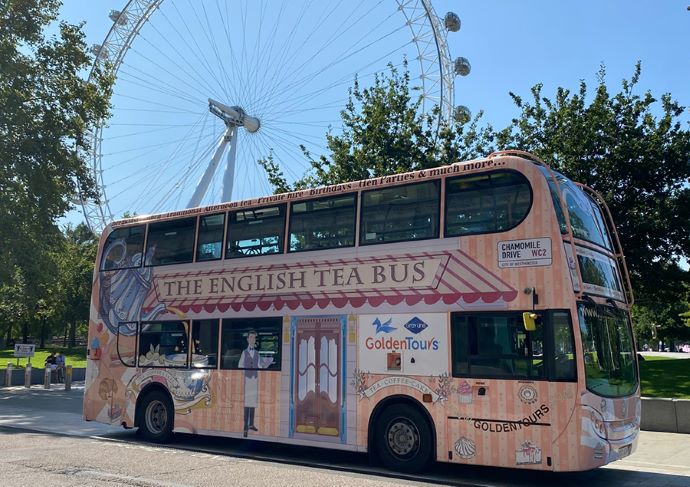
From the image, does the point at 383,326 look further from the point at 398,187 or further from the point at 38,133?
the point at 38,133

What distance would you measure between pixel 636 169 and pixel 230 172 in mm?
13772

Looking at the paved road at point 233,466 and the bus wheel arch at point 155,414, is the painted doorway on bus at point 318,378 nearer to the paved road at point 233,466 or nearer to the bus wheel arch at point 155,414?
the paved road at point 233,466

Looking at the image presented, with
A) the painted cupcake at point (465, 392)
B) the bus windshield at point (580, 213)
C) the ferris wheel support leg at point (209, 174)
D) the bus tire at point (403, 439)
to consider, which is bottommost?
the bus tire at point (403, 439)

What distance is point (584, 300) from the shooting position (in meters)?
8.48

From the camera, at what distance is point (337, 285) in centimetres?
1055

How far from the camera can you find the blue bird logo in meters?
9.91

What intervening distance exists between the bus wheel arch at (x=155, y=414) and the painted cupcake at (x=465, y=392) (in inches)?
237

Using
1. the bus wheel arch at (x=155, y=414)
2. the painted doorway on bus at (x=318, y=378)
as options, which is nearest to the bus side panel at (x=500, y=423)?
the painted doorway on bus at (x=318, y=378)

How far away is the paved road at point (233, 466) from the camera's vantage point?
852 cm

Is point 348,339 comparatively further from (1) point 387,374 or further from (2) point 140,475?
(2) point 140,475

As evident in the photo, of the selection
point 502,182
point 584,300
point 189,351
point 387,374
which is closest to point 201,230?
point 189,351

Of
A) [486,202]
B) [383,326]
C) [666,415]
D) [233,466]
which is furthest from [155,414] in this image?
[666,415]

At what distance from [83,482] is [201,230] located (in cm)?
552

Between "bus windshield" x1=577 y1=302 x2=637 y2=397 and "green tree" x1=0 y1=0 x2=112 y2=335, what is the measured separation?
23.1 meters
